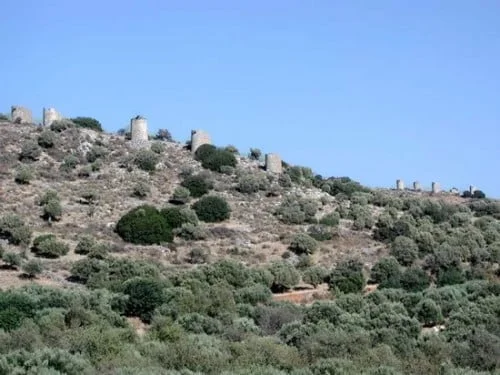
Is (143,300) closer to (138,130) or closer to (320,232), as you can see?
(320,232)

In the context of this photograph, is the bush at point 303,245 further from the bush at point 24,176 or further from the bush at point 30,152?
the bush at point 30,152

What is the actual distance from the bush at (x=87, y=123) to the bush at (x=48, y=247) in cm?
2494

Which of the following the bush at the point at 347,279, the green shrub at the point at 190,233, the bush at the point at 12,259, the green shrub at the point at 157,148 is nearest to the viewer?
the bush at the point at 12,259

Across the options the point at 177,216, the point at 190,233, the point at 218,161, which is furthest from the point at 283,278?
the point at 218,161

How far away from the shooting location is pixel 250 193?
1911 inches

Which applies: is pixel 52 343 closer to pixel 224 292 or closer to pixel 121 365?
pixel 121 365

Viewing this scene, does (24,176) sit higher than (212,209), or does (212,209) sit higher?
(24,176)

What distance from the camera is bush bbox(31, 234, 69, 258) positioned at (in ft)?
109

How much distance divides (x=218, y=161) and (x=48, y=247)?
64.5ft

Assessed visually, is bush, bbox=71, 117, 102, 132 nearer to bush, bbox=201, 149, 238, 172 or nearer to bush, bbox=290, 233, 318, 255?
bush, bbox=201, 149, 238, 172

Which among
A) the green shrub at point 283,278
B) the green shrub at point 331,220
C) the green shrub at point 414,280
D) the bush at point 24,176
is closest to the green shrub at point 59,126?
the bush at point 24,176

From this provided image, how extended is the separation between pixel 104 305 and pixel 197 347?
8.20 meters

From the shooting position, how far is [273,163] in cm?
5350

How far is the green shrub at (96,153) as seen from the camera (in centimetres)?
4916
